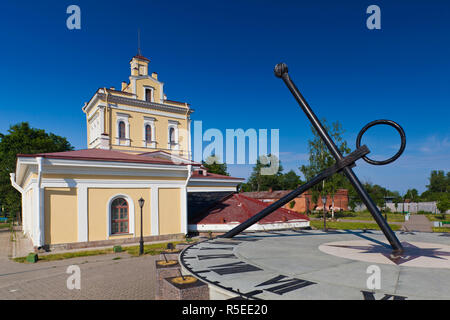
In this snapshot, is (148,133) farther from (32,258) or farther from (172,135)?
(32,258)

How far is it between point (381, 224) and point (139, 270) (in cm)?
904

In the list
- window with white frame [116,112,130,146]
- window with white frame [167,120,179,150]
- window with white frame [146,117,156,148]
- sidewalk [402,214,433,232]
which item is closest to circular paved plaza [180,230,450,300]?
sidewalk [402,214,433,232]

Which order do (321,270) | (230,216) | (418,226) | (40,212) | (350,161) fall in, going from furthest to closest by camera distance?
1. (418,226)
2. (230,216)
3. (40,212)
4. (350,161)
5. (321,270)

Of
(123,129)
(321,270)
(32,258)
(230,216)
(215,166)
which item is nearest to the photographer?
(321,270)

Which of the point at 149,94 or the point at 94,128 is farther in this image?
the point at 149,94

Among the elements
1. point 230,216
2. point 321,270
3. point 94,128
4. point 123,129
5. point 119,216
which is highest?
point 94,128

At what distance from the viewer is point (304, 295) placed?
5074mm

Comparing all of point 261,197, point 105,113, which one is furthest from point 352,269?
point 261,197

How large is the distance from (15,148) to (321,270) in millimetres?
42423

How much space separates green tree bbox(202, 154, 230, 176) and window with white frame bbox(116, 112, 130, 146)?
29.8m

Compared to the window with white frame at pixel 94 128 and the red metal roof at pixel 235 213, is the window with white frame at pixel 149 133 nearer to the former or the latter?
the window with white frame at pixel 94 128

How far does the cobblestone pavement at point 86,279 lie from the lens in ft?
28.4

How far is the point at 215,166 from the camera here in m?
59.7

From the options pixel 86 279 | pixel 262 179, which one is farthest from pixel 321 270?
pixel 262 179
